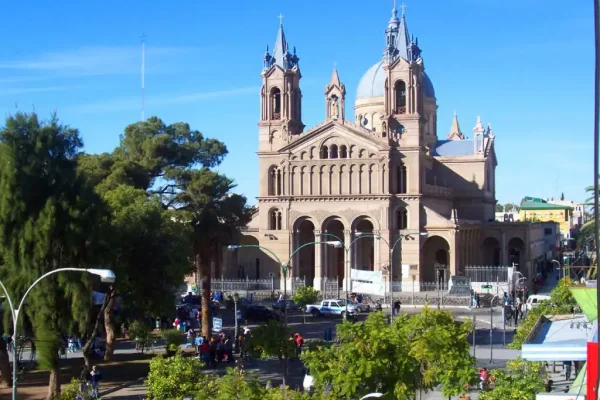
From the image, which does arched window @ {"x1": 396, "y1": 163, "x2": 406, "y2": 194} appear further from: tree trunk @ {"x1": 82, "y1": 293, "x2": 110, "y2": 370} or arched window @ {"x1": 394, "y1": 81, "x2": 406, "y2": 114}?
tree trunk @ {"x1": 82, "y1": 293, "x2": 110, "y2": 370}

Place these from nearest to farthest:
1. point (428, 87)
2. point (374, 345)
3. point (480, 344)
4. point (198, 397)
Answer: point (198, 397) < point (374, 345) < point (480, 344) < point (428, 87)

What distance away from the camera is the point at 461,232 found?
7331 centimetres

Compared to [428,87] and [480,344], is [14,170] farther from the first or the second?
[428,87]

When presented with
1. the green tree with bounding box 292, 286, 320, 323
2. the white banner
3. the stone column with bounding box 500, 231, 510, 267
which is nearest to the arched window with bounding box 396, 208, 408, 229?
the stone column with bounding box 500, 231, 510, 267

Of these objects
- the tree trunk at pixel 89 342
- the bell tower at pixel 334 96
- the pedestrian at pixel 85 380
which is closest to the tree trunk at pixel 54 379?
the pedestrian at pixel 85 380

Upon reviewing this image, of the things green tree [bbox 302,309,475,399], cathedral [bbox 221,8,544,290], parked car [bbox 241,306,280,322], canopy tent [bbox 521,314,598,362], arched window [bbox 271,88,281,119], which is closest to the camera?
canopy tent [bbox 521,314,598,362]

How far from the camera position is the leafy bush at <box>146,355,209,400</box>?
25578 mm

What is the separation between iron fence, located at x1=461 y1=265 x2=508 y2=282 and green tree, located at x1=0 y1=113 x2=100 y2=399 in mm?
41082

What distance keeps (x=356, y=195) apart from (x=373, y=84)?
18.3 metres

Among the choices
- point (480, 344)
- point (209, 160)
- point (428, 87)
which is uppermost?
point (428, 87)

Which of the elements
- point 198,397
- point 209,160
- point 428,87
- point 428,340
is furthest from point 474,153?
point 198,397

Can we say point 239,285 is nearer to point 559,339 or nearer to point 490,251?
point 490,251

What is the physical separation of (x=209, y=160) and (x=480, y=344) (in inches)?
926

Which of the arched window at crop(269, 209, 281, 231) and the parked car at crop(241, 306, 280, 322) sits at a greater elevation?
the arched window at crop(269, 209, 281, 231)
